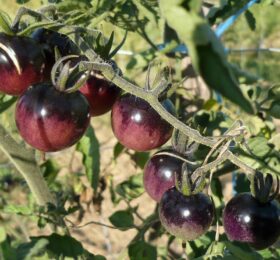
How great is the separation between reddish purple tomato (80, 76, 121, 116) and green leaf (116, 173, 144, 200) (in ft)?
1.53

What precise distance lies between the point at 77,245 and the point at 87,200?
0.62 m

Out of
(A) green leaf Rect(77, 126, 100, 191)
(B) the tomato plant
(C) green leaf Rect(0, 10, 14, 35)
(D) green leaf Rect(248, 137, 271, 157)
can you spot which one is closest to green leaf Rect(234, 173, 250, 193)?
(B) the tomato plant

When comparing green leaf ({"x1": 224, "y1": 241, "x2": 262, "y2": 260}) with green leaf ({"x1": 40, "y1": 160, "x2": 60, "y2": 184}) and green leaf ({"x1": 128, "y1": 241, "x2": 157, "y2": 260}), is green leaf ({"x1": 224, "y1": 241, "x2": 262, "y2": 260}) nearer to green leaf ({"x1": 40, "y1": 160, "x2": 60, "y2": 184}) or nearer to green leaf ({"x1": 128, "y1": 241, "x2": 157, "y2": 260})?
green leaf ({"x1": 128, "y1": 241, "x2": 157, "y2": 260})

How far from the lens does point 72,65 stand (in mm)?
803

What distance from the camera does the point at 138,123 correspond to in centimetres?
86

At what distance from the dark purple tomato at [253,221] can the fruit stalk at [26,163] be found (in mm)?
388

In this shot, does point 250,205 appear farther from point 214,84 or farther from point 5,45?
point 214,84

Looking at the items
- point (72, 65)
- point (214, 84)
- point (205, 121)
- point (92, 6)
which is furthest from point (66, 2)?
point (214, 84)

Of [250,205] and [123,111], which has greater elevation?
[123,111]

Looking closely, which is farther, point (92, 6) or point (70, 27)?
point (92, 6)

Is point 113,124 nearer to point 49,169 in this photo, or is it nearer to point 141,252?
point 141,252

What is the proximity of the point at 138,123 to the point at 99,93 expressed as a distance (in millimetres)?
92

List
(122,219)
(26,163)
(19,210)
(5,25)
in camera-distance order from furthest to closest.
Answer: (122,219)
(19,210)
(26,163)
(5,25)

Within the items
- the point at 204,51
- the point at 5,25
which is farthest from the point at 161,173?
the point at 204,51
